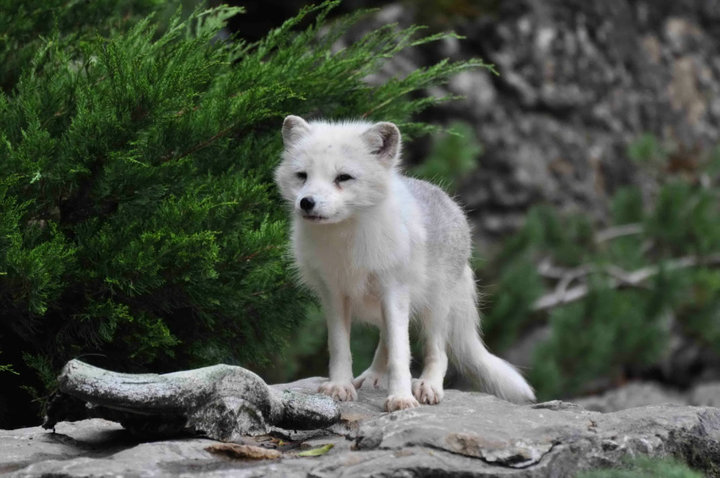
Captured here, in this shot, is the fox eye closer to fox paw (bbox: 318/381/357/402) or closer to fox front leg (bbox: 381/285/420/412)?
fox front leg (bbox: 381/285/420/412)

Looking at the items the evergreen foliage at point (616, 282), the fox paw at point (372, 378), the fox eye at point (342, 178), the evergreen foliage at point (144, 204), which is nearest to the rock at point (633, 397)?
the evergreen foliage at point (616, 282)

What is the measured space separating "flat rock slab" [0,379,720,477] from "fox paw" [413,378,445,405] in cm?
19

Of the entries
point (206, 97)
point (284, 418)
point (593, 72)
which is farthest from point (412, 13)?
point (284, 418)

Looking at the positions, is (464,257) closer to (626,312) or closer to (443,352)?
(443,352)

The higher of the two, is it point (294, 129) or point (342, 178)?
point (294, 129)

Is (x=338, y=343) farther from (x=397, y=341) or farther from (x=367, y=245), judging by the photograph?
(x=367, y=245)

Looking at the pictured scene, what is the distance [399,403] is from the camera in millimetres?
3789

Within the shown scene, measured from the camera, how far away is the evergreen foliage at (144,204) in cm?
388

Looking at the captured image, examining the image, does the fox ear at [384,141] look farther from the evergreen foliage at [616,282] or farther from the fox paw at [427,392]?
the evergreen foliage at [616,282]

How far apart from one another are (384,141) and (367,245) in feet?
1.40

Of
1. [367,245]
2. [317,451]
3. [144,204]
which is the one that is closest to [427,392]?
[367,245]

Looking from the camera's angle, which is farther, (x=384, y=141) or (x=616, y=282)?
(x=616, y=282)

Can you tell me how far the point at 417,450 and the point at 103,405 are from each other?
1.00 meters

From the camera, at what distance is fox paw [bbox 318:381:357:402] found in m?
3.98
